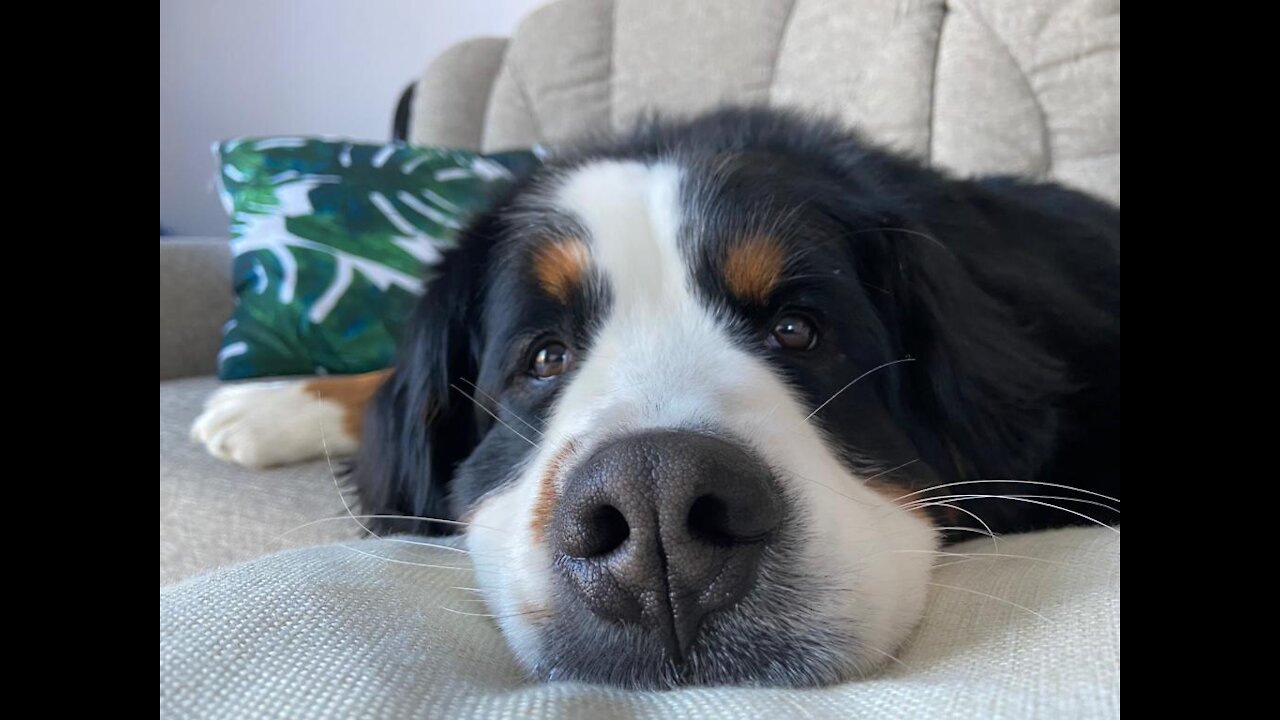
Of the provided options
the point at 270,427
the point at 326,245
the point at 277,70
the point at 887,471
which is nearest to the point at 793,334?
the point at 887,471

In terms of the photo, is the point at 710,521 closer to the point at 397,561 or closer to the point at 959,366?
the point at 397,561

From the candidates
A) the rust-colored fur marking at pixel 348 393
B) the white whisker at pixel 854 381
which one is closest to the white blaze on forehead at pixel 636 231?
the white whisker at pixel 854 381

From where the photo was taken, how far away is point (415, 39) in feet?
16.5

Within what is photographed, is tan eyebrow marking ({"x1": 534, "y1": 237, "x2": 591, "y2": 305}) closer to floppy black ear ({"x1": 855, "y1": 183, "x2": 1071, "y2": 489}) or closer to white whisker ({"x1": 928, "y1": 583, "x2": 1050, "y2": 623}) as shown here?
floppy black ear ({"x1": 855, "y1": 183, "x2": 1071, "y2": 489})

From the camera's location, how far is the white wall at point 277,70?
5043 millimetres

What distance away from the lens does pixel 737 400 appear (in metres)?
1.07

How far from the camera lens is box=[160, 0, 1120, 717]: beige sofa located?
0.75 m

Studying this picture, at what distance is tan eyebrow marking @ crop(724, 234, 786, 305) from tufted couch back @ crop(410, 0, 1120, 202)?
2.68 ft

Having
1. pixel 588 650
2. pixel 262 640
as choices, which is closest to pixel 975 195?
pixel 588 650

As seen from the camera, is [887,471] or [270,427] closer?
[887,471]

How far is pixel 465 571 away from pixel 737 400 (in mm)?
436

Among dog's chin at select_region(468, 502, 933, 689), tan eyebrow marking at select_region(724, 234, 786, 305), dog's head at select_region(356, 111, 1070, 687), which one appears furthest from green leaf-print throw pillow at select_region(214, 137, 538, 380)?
dog's chin at select_region(468, 502, 933, 689)
